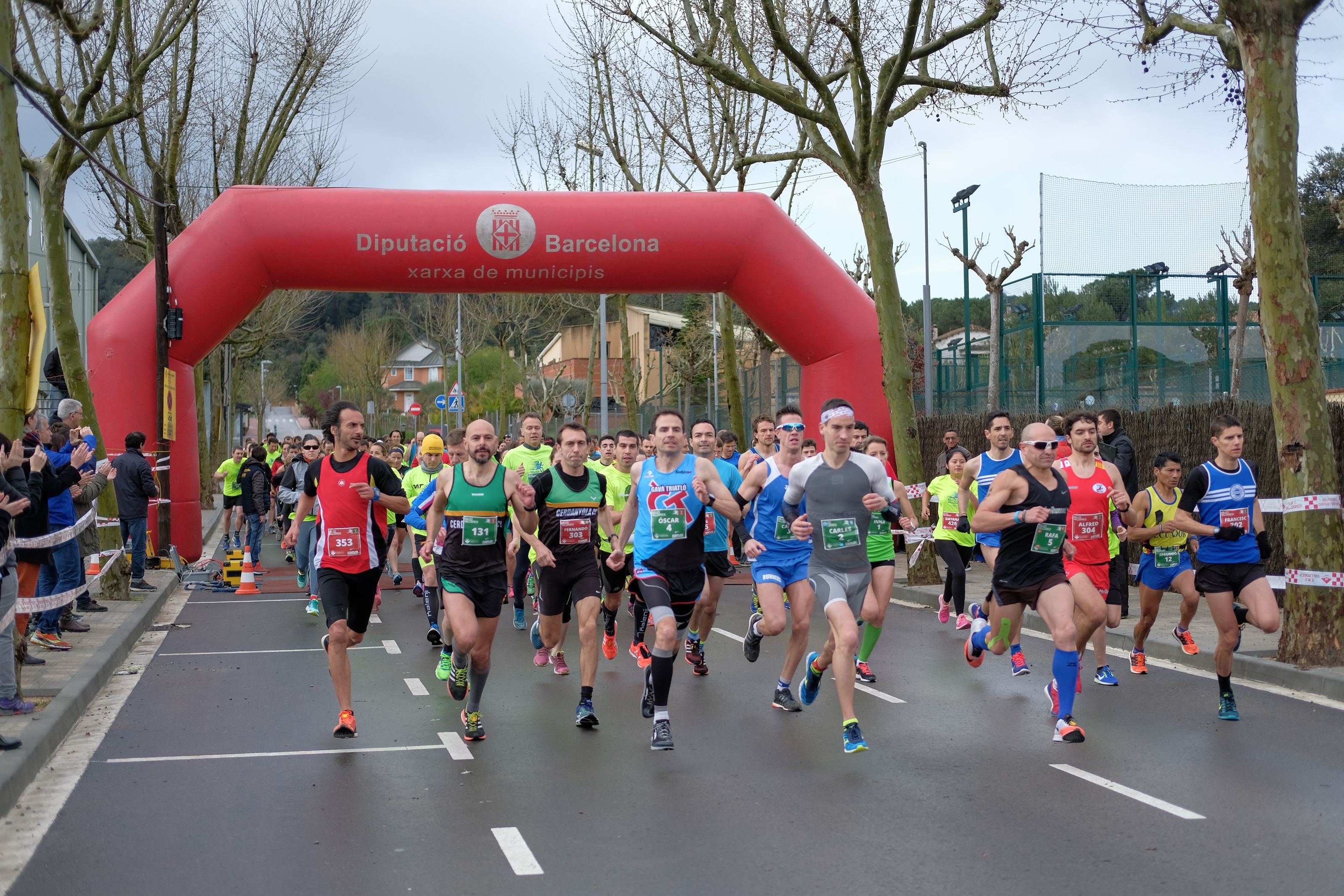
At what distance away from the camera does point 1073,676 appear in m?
7.80

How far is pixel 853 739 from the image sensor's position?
730 centimetres

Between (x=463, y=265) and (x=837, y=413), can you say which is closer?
(x=837, y=413)

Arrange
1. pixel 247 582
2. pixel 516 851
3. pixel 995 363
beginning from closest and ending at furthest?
pixel 516 851 < pixel 247 582 < pixel 995 363

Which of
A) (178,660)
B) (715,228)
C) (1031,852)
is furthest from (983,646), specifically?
(715,228)

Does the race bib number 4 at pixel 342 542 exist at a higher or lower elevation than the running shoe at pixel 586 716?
higher

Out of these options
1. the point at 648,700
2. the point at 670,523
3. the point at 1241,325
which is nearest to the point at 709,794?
the point at 648,700

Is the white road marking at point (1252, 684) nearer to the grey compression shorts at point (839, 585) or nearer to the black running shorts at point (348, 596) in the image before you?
the grey compression shorts at point (839, 585)

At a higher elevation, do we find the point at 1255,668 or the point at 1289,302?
the point at 1289,302

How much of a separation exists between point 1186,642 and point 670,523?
15.7 feet

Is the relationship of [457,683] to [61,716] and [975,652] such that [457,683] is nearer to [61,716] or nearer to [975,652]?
[61,716]

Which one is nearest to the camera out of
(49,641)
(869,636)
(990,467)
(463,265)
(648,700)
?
(648,700)

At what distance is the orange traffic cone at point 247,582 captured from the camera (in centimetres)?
1720

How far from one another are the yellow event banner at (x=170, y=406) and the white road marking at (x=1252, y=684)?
12.0 meters

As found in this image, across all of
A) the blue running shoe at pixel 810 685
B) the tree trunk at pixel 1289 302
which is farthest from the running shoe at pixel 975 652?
the tree trunk at pixel 1289 302
